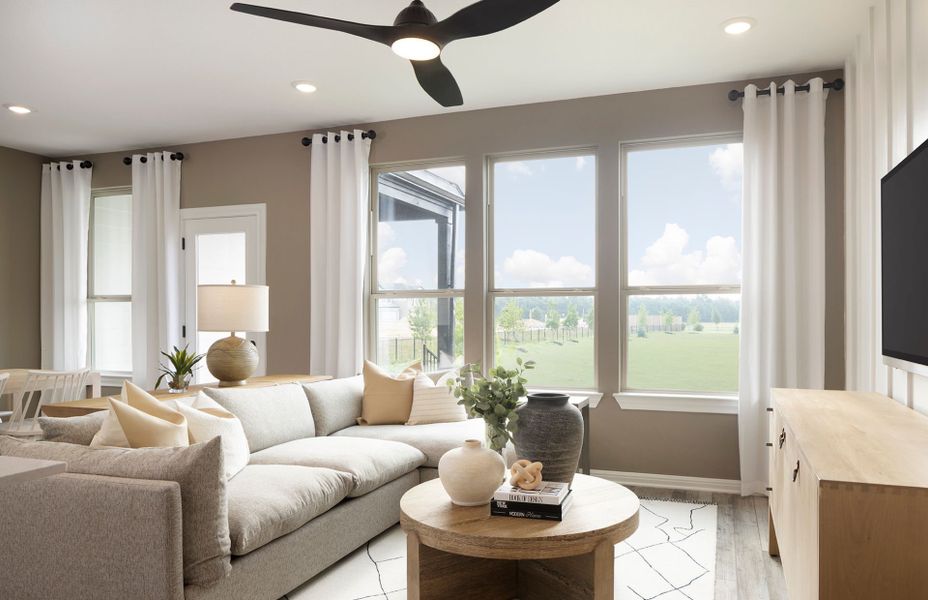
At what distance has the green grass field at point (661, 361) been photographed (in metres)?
4.36

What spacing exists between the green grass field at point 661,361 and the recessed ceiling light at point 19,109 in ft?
12.8

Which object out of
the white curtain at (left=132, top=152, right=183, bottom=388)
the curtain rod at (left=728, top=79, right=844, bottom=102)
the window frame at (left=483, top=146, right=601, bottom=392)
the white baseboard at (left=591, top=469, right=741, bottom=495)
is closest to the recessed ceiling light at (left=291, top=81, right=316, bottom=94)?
the window frame at (left=483, top=146, right=601, bottom=392)

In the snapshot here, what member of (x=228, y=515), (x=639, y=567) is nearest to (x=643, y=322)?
(x=639, y=567)

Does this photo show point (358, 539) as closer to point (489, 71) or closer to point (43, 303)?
point (489, 71)

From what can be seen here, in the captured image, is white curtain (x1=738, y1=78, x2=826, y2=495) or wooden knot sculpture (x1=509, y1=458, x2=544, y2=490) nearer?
wooden knot sculpture (x1=509, y1=458, x2=544, y2=490)

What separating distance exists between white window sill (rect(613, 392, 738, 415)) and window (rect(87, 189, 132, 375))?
4.48 m

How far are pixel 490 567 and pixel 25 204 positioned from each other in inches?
222

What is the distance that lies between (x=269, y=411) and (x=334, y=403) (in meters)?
0.56

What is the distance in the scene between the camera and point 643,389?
4520mm

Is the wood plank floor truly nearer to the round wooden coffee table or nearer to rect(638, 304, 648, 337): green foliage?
the round wooden coffee table

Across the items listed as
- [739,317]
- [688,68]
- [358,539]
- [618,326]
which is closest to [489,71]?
[688,68]

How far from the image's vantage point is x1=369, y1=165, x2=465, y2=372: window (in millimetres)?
5008

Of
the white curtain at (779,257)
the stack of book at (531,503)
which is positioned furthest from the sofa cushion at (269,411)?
the white curtain at (779,257)

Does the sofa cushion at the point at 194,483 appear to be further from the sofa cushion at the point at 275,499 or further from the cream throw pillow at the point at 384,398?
the cream throw pillow at the point at 384,398
